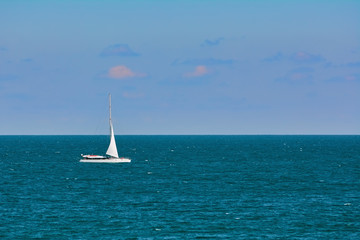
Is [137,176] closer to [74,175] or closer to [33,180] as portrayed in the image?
[74,175]

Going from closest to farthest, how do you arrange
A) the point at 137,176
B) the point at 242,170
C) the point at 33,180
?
the point at 33,180, the point at 137,176, the point at 242,170

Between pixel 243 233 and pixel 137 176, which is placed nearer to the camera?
pixel 243 233

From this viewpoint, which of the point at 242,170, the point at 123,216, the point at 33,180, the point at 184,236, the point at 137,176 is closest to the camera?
the point at 184,236

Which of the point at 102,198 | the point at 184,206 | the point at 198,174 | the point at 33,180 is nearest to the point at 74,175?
the point at 33,180

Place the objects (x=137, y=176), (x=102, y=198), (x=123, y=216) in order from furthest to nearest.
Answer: (x=137, y=176), (x=102, y=198), (x=123, y=216)

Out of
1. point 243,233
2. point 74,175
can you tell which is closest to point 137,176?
point 74,175

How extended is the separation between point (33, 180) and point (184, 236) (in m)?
57.2

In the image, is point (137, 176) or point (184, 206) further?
point (137, 176)

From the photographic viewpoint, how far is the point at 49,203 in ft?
264

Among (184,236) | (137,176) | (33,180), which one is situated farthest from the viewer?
(137,176)

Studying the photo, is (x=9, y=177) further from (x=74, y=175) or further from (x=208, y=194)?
(x=208, y=194)

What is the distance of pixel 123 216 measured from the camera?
70.9 metres

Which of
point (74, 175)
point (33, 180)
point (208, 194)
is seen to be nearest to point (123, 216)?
point (208, 194)

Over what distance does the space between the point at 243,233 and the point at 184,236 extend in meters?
6.86
